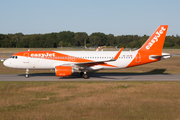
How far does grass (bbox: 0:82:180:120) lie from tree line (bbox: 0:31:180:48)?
123260 mm

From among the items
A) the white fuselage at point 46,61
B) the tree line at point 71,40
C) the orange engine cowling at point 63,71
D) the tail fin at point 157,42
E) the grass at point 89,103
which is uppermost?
the tree line at point 71,40

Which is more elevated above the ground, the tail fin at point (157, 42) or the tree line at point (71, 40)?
the tree line at point (71, 40)

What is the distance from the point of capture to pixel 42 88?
2011cm

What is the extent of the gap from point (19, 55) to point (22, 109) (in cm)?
1588

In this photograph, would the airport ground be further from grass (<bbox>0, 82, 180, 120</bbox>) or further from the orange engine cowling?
the orange engine cowling

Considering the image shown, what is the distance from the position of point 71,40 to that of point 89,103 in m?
155

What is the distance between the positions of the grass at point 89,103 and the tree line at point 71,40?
123260 mm

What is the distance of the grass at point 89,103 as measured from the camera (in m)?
12.1

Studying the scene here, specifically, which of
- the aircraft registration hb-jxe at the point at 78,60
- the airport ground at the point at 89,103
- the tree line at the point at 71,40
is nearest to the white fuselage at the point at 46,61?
the aircraft registration hb-jxe at the point at 78,60

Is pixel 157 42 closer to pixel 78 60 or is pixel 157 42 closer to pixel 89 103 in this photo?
pixel 78 60

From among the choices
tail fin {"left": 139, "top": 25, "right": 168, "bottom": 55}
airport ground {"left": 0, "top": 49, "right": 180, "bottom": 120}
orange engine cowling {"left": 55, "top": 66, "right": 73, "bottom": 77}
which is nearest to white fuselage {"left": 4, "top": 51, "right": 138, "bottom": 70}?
orange engine cowling {"left": 55, "top": 66, "right": 73, "bottom": 77}

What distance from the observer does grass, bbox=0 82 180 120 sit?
39.7 feet

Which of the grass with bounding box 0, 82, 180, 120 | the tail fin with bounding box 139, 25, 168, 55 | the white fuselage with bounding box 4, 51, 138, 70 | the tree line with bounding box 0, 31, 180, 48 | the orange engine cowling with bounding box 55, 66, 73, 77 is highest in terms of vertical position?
the tree line with bounding box 0, 31, 180, 48

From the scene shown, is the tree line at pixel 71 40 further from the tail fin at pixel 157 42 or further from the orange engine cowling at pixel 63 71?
the orange engine cowling at pixel 63 71
